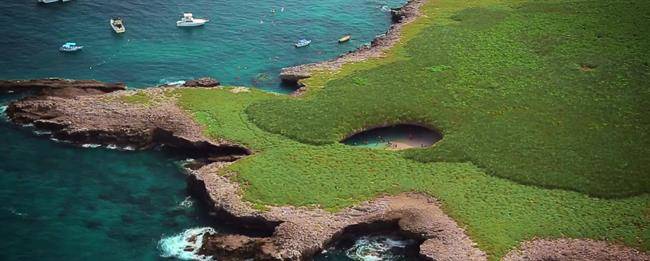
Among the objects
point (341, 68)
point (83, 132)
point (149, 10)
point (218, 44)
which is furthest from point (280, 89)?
point (149, 10)

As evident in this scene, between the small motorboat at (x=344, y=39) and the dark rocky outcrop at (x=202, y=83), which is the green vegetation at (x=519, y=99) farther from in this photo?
Answer: the small motorboat at (x=344, y=39)

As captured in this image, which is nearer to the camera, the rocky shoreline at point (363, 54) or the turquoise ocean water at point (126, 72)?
the turquoise ocean water at point (126, 72)

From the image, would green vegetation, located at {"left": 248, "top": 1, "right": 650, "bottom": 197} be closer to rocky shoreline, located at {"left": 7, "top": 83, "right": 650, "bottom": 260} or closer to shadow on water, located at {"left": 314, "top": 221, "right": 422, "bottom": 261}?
rocky shoreline, located at {"left": 7, "top": 83, "right": 650, "bottom": 260}

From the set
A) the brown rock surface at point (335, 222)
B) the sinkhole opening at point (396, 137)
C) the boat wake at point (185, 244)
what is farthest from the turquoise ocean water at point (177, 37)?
the boat wake at point (185, 244)

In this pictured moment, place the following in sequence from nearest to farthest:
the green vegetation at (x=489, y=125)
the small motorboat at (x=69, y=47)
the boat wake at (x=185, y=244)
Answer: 1. the boat wake at (x=185, y=244)
2. the green vegetation at (x=489, y=125)
3. the small motorboat at (x=69, y=47)

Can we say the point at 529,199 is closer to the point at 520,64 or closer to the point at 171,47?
the point at 520,64

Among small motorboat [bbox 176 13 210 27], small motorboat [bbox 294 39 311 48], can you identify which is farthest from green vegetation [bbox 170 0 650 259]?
small motorboat [bbox 176 13 210 27]
